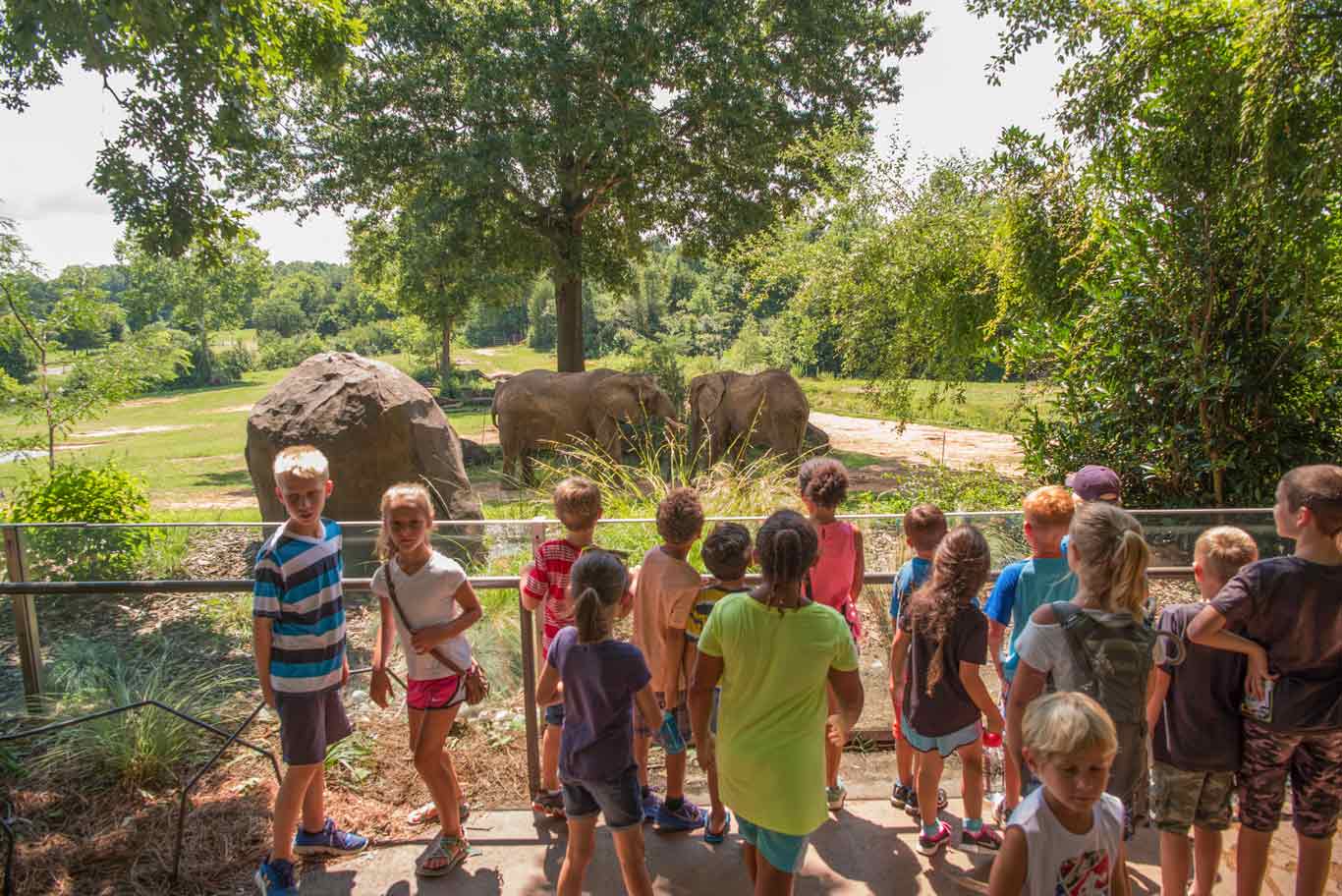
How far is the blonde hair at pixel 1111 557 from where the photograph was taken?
2363mm

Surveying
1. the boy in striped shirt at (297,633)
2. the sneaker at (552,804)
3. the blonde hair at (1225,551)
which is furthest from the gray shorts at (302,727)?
the blonde hair at (1225,551)

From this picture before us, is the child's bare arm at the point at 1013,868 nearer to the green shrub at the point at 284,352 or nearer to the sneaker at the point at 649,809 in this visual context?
the sneaker at the point at 649,809

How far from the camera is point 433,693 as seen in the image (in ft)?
9.79

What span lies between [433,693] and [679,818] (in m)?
1.00

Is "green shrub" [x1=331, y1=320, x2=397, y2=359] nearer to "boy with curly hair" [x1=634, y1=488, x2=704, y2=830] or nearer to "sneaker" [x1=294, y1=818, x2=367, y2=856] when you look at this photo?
"sneaker" [x1=294, y1=818, x2=367, y2=856]

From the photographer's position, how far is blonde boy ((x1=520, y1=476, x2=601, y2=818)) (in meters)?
3.01

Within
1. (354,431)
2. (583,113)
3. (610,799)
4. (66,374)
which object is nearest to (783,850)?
(610,799)

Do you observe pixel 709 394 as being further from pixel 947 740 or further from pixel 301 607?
pixel 301 607

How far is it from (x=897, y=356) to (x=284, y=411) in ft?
25.2

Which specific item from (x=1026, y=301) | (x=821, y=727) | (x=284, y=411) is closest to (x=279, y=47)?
(x=284, y=411)

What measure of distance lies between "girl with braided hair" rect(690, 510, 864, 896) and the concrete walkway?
0.58m

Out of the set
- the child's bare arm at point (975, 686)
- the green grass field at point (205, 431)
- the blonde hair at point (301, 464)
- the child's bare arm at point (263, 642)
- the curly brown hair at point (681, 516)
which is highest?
the blonde hair at point (301, 464)

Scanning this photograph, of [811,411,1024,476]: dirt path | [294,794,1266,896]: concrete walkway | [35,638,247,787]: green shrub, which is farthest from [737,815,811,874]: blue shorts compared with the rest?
[811,411,1024,476]: dirt path

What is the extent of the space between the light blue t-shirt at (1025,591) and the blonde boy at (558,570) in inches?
56.3
